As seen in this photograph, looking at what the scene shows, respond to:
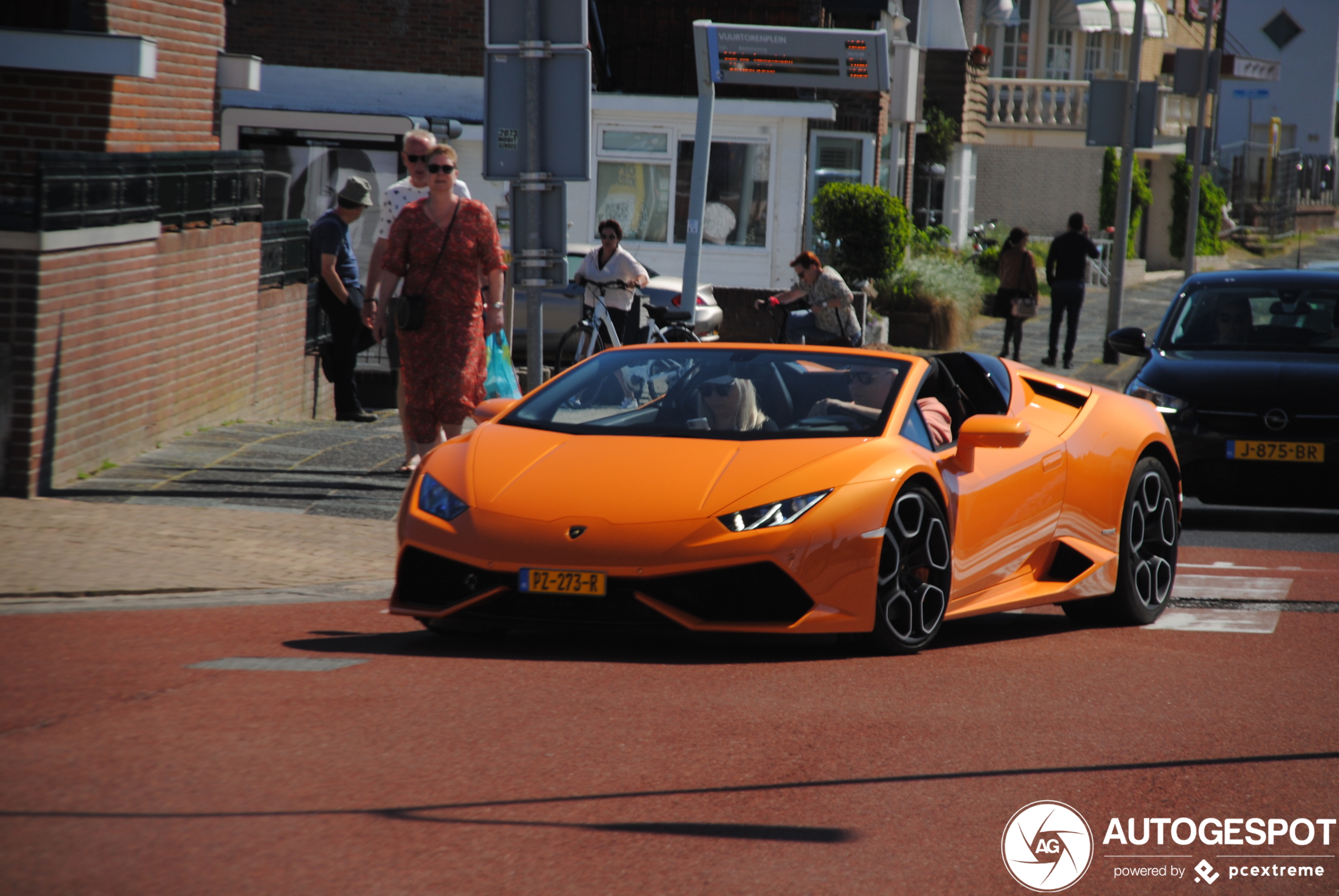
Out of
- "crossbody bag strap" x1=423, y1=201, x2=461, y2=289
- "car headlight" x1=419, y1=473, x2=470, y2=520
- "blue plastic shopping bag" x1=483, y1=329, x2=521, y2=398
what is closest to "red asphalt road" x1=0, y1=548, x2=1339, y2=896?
"car headlight" x1=419, y1=473, x2=470, y2=520

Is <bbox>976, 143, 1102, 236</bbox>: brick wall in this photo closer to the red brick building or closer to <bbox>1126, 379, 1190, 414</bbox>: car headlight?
the red brick building

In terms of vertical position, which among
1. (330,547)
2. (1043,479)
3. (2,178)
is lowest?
(330,547)

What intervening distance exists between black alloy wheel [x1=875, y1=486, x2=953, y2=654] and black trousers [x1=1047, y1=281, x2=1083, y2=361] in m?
17.6

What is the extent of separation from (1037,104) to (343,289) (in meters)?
36.7

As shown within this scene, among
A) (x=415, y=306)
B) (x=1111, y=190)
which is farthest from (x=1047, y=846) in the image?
(x=1111, y=190)

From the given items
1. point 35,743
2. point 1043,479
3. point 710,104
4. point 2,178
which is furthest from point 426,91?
point 35,743

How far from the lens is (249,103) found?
26984 millimetres

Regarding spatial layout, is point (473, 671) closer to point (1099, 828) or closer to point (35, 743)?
point (35, 743)

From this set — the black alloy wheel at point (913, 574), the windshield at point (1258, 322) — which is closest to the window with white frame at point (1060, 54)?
the windshield at point (1258, 322)

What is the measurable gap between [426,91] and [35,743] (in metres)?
24.2

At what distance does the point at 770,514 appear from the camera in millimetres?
6449

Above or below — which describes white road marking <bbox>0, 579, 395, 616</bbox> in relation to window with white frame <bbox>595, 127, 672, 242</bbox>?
below

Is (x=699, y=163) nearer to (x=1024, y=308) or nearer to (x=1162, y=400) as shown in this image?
(x=1024, y=308)

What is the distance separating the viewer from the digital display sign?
21250 millimetres
